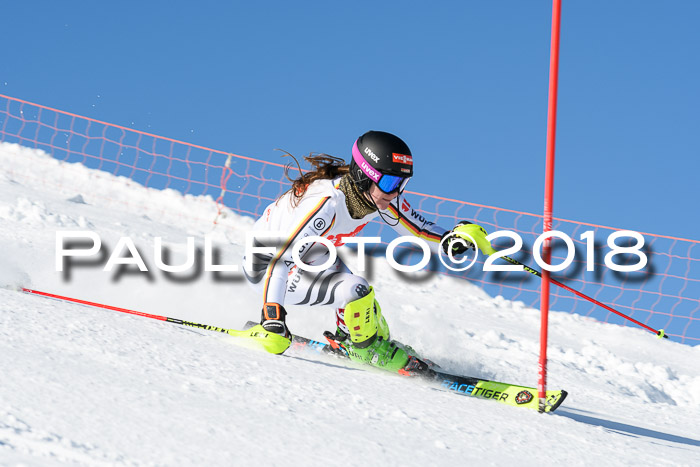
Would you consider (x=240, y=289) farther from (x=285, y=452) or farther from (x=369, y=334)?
(x=285, y=452)

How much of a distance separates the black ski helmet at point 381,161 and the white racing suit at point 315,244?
0.16 meters

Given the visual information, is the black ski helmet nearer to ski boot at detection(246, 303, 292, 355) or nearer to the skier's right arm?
the skier's right arm

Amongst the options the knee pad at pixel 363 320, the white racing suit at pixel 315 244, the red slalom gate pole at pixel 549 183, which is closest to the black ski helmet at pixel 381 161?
the white racing suit at pixel 315 244

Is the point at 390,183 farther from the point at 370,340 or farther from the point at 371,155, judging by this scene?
the point at 370,340

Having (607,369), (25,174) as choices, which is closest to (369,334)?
(607,369)

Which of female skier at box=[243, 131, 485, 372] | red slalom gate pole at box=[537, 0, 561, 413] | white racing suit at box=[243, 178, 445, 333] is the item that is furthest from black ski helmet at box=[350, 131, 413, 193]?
red slalom gate pole at box=[537, 0, 561, 413]

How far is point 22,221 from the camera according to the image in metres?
7.23

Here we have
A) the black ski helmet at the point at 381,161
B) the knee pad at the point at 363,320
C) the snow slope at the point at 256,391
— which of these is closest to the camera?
the snow slope at the point at 256,391

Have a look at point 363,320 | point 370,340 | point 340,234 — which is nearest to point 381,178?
point 340,234

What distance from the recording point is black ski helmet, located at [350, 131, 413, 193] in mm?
3857

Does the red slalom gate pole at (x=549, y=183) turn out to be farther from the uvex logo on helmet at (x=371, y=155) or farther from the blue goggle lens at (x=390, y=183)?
the uvex logo on helmet at (x=371, y=155)

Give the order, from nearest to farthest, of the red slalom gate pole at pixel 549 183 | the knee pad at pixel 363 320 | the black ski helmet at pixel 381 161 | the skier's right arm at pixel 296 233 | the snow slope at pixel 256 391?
the snow slope at pixel 256 391 → the red slalom gate pole at pixel 549 183 → the skier's right arm at pixel 296 233 → the black ski helmet at pixel 381 161 → the knee pad at pixel 363 320

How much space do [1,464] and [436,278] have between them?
24.7 ft

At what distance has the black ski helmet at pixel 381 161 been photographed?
386 centimetres
